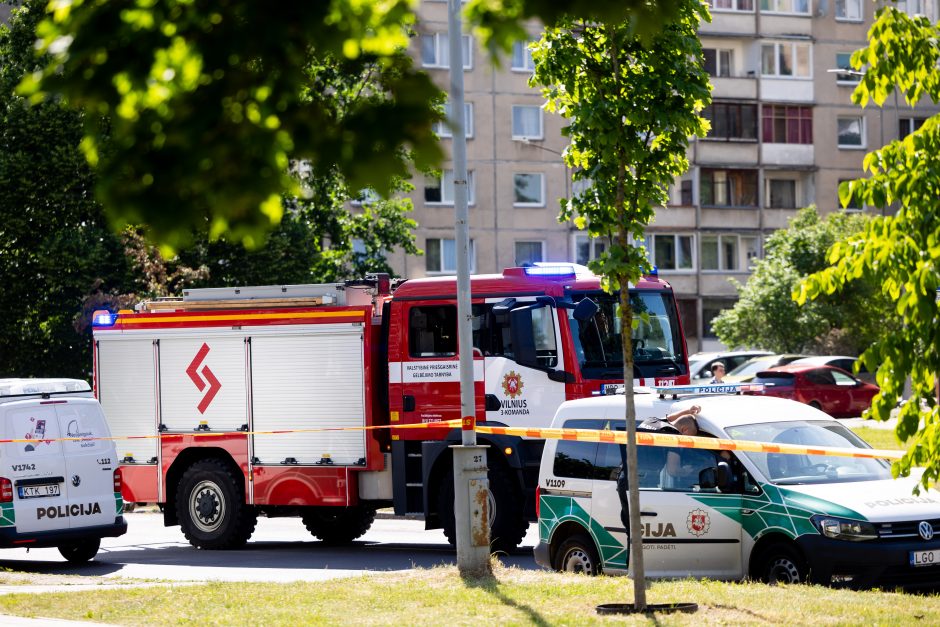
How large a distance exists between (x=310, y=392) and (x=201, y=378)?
1.61 m

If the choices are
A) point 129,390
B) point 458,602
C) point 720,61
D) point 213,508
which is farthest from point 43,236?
point 720,61

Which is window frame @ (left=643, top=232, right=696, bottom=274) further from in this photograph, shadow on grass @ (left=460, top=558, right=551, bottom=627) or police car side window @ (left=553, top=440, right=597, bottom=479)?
police car side window @ (left=553, top=440, right=597, bottom=479)

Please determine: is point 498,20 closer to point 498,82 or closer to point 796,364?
point 796,364

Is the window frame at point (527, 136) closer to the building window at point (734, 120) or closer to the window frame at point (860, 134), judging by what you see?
the building window at point (734, 120)

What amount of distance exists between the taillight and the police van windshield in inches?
247

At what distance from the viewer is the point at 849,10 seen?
64375mm

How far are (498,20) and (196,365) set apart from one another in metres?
14.0

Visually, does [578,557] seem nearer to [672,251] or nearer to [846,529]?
[846,529]

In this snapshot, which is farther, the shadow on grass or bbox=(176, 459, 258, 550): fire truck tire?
bbox=(176, 459, 258, 550): fire truck tire

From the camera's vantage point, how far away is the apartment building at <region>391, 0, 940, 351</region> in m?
58.9

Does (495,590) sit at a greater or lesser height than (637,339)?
lesser

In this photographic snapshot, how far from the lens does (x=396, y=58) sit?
5.54m

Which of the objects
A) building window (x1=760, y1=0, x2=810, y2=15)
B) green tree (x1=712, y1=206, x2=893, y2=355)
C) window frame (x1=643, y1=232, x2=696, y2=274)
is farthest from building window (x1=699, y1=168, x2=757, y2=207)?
green tree (x1=712, y1=206, x2=893, y2=355)

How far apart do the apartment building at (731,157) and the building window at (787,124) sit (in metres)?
0.04
